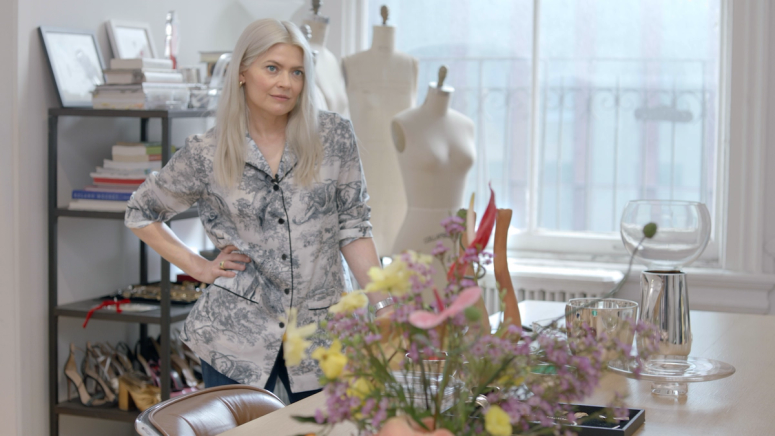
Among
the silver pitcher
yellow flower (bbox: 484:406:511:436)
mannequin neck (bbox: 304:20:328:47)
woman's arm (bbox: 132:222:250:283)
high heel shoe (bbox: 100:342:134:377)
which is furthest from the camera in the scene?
mannequin neck (bbox: 304:20:328:47)

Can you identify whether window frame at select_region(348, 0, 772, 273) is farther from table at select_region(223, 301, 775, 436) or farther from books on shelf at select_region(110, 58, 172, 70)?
books on shelf at select_region(110, 58, 172, 70)

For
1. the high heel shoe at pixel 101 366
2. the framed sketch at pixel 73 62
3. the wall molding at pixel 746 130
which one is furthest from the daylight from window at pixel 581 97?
the high heel shoe at pixel 101 366

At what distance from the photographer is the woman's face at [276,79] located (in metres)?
2.03

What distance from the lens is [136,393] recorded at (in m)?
3.03

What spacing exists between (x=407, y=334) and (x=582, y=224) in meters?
3.41

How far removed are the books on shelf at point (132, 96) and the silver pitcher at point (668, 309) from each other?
2072 mm

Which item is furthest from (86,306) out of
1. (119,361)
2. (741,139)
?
(741,139)

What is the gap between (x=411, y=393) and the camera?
0.82 meters

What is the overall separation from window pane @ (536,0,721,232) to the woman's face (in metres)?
2.26

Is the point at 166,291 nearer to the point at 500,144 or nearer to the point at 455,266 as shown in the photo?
the point at 500,144

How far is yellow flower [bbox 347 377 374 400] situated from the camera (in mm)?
775

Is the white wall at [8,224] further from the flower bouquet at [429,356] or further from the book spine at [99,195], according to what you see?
the flower bouquet at [429,356]

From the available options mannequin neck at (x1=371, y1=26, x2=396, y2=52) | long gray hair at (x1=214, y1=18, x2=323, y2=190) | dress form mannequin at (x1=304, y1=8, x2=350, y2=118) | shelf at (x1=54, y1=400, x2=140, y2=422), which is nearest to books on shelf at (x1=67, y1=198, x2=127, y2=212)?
shelf at (x1=54, y1=400, x2=140, y2=422)

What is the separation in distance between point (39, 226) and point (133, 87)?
2.04ft
